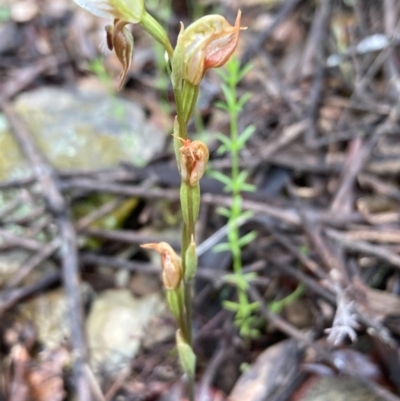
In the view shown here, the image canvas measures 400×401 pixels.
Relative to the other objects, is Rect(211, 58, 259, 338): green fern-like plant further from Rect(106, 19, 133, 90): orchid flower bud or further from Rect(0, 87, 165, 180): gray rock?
Rect(0, 87, 165, 180): gray rock

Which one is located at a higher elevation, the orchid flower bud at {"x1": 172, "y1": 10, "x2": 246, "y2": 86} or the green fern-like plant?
the orchid flower bud at {"x1": 172, "y1": 10, "x2": 246, "y2": 86}

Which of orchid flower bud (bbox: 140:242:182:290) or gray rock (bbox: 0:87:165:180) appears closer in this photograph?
orchid flower bud (bbox: 140:242:182:290)

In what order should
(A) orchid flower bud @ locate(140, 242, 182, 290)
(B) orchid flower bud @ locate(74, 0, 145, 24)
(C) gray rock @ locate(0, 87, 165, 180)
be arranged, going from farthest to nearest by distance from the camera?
(C) gray rock @ locate(0, 87, 165, 180) → (A) orchid flower bud @ locate(140, 242, 182, 290) → (B) orchid flower bud @ locate(74, 0, 145, 24)

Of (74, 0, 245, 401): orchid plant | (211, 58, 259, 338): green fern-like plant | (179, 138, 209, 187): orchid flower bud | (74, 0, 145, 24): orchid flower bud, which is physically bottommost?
(211, 58, 259, 338): green fern-like plant

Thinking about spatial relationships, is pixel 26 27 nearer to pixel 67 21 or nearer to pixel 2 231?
pixel 67 21

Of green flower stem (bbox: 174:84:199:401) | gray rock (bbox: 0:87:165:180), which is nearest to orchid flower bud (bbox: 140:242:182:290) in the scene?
green flower stem (bbox: 174:84:199:401)

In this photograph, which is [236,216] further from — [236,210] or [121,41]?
[121,41]

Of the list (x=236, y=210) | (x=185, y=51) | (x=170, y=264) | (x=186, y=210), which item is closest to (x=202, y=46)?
(x=185, y=51)
